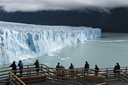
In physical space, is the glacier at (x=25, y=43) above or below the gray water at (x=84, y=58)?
above

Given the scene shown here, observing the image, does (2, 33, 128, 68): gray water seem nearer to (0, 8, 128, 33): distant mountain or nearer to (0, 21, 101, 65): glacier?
(0, 21, 101, 65): glacier

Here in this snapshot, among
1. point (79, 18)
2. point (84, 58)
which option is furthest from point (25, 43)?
point (79, 18)

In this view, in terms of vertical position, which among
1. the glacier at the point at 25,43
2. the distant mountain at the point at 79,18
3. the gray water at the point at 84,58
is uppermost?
the distant mountain at the point at 79,18

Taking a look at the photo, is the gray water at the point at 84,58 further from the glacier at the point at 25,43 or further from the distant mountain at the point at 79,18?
the distant mountain at the point at 79,18

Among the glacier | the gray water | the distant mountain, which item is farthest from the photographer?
the distant mountain

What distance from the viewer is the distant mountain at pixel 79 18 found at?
263ft

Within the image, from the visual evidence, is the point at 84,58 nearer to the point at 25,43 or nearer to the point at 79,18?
the point at 25,43

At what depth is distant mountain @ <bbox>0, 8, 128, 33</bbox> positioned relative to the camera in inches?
3159

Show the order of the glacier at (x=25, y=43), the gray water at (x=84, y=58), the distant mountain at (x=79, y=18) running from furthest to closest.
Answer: the distant mountain at (x=79, y=18) < the gray water at (x=84, y=58) < the glacier at (x=25, y=43)

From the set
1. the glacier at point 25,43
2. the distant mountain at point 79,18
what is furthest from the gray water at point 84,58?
the distant mountain at point 79,18

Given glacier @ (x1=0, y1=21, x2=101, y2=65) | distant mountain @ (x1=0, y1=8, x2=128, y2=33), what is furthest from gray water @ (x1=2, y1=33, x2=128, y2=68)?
distant mountain @ (x1=0, y1=8, x2=128, y2=33)

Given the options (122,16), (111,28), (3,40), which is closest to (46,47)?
(3,40)

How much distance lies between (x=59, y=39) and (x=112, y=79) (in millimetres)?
16063

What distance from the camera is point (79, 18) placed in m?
93.2
